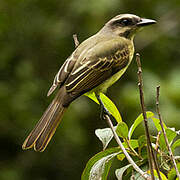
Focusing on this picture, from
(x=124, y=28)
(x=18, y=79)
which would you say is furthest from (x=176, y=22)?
(x=18, y=79)

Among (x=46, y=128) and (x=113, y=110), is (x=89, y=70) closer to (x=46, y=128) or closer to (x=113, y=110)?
(x=46, y=128)

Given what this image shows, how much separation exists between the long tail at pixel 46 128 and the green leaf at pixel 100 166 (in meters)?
0.56

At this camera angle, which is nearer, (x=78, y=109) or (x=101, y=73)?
(x=101, y=73)

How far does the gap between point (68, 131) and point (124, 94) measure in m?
0.69

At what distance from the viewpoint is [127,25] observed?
3.82 metres

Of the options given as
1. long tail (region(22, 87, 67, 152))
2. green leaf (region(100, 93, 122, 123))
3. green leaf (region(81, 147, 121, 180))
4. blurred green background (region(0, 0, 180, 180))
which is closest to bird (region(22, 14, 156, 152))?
long tail (region(22, 87, 67, 152))

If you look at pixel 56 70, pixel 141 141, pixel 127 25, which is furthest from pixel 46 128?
pixel 56 70

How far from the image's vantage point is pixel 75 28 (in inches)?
196

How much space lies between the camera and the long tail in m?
2.77

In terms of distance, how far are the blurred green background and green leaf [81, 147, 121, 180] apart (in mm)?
1910

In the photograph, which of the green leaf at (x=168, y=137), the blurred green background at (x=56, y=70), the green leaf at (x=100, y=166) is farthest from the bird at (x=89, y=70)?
the green leaf at (x=168, y=137)

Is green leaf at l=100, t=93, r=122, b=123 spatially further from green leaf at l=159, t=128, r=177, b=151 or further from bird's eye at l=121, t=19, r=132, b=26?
bird's eye at l=121, t=19, r=132, b=26

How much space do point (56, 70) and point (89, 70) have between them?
1583 millimetres

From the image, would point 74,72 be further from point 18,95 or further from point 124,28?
point 18,95
